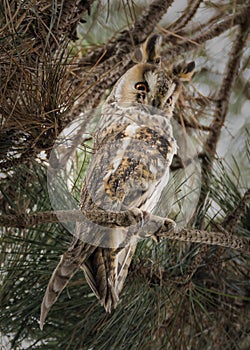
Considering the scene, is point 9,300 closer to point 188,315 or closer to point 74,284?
point 74,284

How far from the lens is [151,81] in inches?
25.6

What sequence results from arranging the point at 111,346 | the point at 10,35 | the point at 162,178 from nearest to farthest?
1. the point at 10,35
2. the point at 162,178
3. the point at 111,346

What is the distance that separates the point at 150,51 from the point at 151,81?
0.03m

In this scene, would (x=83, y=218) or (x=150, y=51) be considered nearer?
(x=83, y=218)

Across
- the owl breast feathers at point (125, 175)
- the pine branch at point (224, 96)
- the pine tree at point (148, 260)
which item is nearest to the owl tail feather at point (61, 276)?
the owl breast feathers at point (125, 175)

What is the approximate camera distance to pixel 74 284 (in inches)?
31.8

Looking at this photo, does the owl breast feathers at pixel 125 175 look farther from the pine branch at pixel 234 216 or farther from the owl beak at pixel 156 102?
the pine branch at pixel 234 216

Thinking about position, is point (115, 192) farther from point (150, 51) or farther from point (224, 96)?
point (224, 96)

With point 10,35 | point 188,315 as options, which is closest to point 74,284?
point 188,315

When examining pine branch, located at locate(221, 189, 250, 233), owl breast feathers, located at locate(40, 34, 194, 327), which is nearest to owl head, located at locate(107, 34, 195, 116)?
owl breast feathers, located at locate(40, 34, 194, 327)

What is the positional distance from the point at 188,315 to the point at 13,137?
403 millimetres

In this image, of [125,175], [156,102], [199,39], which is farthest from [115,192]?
[199,39]

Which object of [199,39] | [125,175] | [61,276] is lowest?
[61,276]

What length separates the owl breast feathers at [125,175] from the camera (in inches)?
21.3
